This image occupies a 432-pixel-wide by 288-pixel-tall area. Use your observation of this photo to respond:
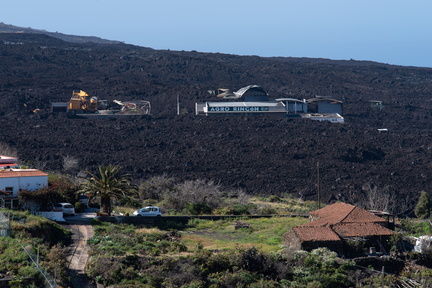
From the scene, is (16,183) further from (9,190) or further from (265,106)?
(265,106)

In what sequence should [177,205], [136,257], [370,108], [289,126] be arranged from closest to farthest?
[136,257] → [177,205] → [289,126] → [370,108]

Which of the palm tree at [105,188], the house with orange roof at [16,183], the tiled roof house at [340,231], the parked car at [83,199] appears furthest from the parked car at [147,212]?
the tiled roof house at [340,231]

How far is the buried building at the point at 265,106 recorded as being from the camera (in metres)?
89.8

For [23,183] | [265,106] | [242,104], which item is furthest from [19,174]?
[242,104]

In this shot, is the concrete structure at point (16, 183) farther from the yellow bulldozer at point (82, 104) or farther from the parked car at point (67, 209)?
the yellow bulldozer at point (82, 104)

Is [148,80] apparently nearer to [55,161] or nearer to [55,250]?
[55,161]

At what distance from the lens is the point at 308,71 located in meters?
136

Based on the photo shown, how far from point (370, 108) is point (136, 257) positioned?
281 feet

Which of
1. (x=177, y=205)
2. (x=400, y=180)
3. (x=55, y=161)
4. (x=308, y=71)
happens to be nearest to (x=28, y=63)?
(x=308, y=71)

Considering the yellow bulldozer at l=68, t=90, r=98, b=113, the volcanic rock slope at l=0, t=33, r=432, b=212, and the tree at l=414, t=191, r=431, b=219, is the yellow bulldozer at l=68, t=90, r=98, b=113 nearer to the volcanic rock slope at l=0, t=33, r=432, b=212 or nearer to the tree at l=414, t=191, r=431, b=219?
the volcanic rock slope at l=0, t=33, r=432, b=212

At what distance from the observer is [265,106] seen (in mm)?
90250

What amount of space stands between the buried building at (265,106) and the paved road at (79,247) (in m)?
56.1

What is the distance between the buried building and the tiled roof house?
187ft

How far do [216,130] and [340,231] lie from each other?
53.0 meters
